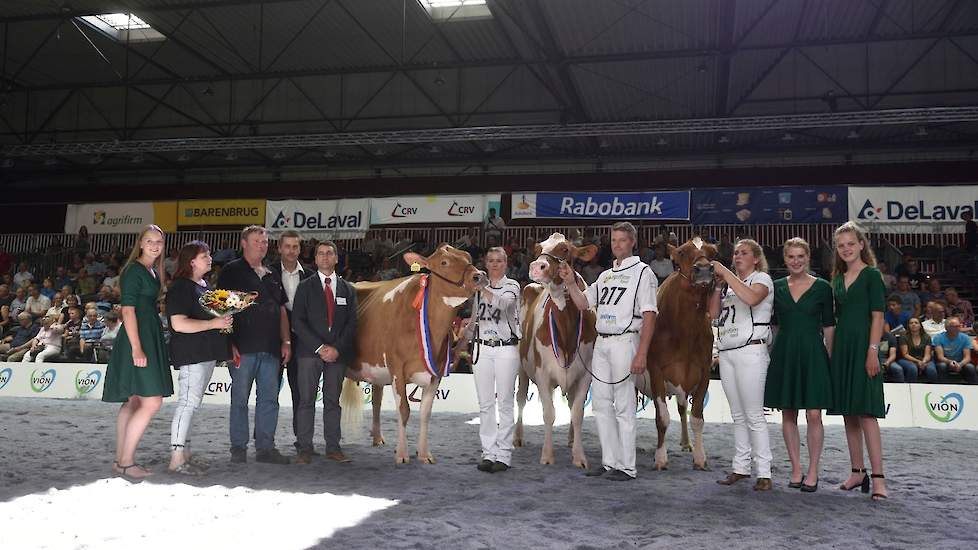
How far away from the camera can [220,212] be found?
20.9 metres

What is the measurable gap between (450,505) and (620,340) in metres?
1.76

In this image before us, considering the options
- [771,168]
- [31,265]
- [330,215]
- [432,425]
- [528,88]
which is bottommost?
[432,425]

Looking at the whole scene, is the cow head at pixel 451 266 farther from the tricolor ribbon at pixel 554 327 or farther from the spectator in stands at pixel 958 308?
the spectator in stands at pixel 958 308

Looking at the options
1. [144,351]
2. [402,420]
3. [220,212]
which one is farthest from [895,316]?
[220,212]

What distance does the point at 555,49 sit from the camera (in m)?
14.3

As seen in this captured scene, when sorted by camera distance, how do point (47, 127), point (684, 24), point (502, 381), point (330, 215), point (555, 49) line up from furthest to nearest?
1. point (47, 127)
2. point (330, 215)
3. point (555, 49)
4. point (684, 24)
5. point (502, 381)

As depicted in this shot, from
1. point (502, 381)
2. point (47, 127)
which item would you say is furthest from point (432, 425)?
point (47, 127)

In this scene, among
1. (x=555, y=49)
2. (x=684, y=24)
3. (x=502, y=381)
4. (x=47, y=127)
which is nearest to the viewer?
(x=502, y=381)

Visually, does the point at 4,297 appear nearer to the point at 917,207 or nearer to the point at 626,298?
the point at 626,298

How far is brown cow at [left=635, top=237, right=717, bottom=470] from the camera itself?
19.9ft

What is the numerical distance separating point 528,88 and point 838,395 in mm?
14583

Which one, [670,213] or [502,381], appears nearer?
[502,381]

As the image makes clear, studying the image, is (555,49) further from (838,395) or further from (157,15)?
(838,395)

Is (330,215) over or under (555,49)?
under
